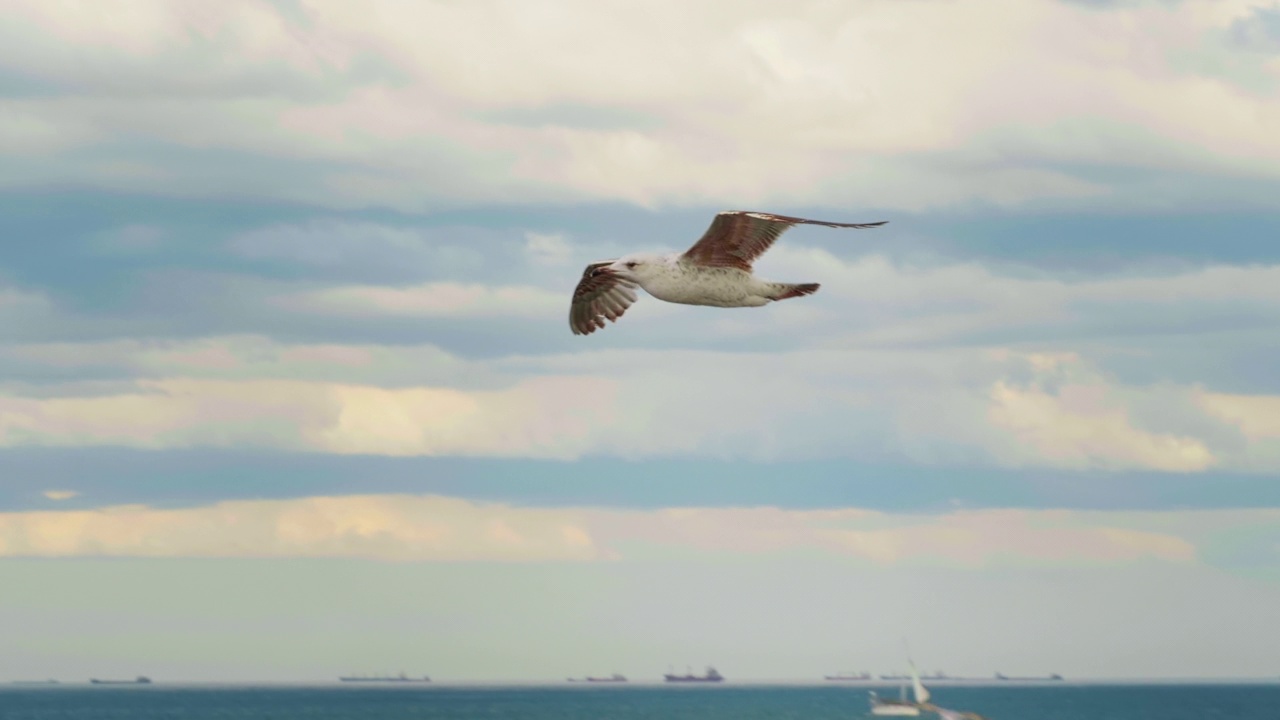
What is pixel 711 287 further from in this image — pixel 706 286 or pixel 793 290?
pixel 793 290

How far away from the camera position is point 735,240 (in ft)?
155

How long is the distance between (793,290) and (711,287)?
6.77 feet

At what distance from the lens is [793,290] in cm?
4862

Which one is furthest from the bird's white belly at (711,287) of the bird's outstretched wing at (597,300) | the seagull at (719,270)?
the bird's outstretched wing at (597,300)

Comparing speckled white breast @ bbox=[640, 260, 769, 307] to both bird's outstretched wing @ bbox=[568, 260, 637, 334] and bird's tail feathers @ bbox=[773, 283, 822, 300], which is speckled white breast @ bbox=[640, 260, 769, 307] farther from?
bird's outstretched wing @ bbox=[568, 260, 637, 334]

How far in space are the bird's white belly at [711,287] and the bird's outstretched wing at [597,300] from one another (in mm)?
7238

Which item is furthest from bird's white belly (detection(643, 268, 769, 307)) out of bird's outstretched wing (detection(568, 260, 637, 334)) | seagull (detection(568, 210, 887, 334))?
bird's outstretched wing (detection(568, 260, 637, 334))

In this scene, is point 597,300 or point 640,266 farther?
point 597,300

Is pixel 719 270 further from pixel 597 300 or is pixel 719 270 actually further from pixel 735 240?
pixel 597 300

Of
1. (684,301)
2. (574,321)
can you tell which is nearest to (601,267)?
(574,321)

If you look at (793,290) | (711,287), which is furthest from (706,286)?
(793,290)

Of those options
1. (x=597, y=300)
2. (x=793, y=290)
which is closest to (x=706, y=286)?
(x=793, y=290)

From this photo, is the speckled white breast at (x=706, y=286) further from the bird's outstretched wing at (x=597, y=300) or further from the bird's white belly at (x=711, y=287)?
the bird's outstretched wing at (x=597, y=300)

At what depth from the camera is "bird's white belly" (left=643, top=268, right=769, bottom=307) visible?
48000 mm
